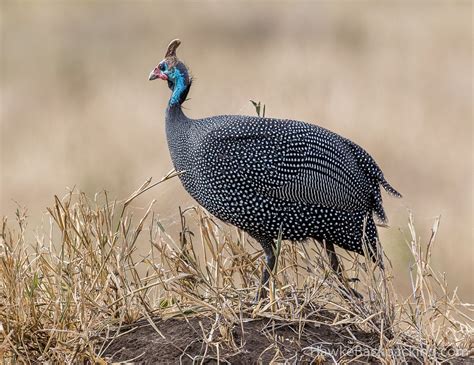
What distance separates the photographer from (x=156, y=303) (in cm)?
493

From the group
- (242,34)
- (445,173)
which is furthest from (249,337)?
(242,34)

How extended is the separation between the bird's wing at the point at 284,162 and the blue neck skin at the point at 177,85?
12.8 inches

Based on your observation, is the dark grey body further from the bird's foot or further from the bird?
the bird's foot

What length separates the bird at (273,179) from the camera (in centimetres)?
507

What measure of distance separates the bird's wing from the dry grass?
348mm

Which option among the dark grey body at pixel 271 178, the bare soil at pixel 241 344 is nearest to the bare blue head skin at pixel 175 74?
the dark grey body at pixel 271 178

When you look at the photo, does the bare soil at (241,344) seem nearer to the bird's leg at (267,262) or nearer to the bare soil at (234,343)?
the bare soil at (234,343)

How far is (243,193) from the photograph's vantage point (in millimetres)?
5062

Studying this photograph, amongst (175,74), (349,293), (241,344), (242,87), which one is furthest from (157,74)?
(242,87)

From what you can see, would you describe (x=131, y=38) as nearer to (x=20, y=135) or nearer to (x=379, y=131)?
(x=20, y=135)

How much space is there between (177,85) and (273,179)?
0.69 meters

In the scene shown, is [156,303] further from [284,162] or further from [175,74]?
[175,74]

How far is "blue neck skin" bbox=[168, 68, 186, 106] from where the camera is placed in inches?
212

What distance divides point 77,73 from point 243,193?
26.9 ft
